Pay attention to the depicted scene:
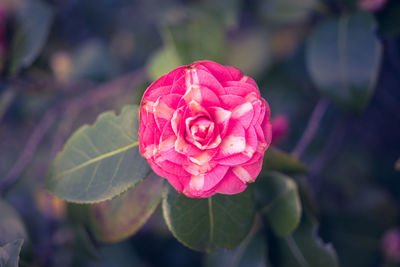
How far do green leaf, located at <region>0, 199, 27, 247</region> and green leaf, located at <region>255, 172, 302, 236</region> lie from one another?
0.61 metres

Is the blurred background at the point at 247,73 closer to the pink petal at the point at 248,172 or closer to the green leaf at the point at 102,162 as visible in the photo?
the green leaf at the point at 102,162

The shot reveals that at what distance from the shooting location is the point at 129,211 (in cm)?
77

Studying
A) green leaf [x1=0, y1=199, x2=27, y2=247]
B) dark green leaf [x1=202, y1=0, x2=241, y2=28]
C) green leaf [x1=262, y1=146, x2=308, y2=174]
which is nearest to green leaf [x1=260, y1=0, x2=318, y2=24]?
dark green leaf [x1=202, y1=0, x2=241, y2=28]

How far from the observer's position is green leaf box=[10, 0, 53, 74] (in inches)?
38.1

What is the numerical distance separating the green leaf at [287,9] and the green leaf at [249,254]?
0.78 meters

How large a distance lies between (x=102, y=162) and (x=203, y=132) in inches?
10.4

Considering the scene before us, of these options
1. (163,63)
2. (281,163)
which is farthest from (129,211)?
(163,63)

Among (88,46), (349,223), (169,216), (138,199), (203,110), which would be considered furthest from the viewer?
(88,46)

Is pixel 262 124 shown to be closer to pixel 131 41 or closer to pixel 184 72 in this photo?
pixel 184 72

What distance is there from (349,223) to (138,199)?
0.85 m

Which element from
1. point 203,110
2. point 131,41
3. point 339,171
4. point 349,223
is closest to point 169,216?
point 203,110

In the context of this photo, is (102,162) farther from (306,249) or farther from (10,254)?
(306,249)

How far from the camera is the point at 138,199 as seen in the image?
77cm

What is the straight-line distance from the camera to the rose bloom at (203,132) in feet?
1.72
